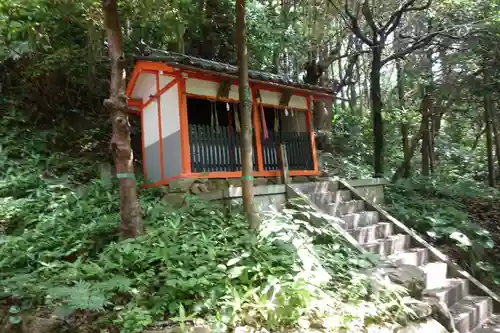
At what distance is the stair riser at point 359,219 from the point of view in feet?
21.8

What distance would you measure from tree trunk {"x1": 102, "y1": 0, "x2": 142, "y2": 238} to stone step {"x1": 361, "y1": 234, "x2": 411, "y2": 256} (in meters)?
3.65

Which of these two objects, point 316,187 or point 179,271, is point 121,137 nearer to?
point 179,271

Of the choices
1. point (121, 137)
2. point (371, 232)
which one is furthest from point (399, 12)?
point (121, 137)

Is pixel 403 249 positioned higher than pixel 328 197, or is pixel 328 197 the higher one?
pixel 328 197

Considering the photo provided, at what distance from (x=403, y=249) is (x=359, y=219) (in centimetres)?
91

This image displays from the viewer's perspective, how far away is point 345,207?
7160 millimetres

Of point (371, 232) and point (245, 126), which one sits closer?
point (245, 126)

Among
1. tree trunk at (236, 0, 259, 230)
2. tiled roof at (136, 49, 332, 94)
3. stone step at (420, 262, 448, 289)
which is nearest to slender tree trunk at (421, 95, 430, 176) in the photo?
tiled roof at (136, 49, 332, 94)

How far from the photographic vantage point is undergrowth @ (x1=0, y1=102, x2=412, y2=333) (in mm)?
3523

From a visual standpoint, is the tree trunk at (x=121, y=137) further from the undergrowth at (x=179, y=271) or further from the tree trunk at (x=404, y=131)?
the tree trunk at (x=404, y=131)

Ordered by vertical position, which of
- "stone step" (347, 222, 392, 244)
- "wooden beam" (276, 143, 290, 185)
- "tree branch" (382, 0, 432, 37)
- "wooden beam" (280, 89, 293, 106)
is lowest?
"stone step" (347, 222, 392, 244)

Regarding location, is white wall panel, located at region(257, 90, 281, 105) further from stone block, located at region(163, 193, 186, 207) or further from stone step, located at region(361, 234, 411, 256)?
stone step, located at region(361, 234, 411, 256)

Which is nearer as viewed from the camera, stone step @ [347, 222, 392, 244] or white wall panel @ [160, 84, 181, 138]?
stone step @ [347, 222, 392, 244]

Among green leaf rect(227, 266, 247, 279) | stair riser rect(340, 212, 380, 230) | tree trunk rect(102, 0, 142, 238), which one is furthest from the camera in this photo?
stair riser rect(340, 212, 380, 230)
